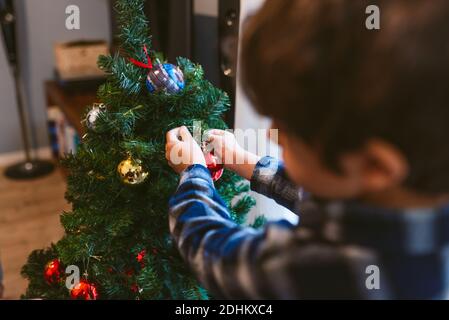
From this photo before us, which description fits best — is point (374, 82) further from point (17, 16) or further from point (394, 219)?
point (17, 16)

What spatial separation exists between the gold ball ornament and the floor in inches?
47.9

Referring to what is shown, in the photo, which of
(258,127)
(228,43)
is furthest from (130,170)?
(228,43)

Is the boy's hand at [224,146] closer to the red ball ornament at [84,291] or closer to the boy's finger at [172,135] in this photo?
the boy's finger at [172,135]

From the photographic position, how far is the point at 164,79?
763mm

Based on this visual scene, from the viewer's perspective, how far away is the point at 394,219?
492 mm

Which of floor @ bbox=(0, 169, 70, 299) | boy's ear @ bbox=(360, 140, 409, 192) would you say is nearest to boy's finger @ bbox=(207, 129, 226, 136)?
boy's ear @ bbox=(360, 140, 409, 192)

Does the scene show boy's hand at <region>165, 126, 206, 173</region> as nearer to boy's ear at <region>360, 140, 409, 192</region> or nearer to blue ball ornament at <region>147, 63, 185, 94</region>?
blue ball ornament at <region>147, 63, 185, 94</region>

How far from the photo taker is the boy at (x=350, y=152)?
0.43m

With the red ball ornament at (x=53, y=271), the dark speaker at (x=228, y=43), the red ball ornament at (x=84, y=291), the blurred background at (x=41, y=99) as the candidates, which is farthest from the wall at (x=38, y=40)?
the red ball ornament at (x=84, y=291)

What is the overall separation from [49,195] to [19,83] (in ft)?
1.88

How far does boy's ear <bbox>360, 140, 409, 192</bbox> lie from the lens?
0.45 meters

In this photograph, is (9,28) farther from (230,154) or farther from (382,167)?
(382,167)

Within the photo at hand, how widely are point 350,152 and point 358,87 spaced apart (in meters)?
0.06

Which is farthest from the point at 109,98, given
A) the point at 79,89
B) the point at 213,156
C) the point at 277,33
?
the point at 79,89
